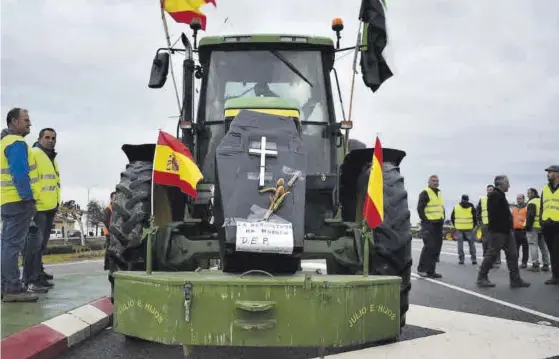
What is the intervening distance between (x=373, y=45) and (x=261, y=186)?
8.41 feet

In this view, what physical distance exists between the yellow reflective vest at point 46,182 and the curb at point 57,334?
1.85 metres

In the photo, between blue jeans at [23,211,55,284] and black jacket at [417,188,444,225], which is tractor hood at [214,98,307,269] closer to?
blue jeans at [23,211,55,284]

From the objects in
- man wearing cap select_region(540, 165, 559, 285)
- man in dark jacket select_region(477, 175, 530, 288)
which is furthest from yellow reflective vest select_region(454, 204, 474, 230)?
man in dark jacket select_region(477, 175, 530, 288)

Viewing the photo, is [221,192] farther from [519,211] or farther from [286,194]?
[519,211]

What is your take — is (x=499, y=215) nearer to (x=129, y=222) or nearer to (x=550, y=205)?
(x=550, y=205)

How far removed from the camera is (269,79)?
595 cm

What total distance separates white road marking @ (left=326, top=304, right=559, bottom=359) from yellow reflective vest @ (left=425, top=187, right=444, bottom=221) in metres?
5.78

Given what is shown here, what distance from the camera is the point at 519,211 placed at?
50.9 ft

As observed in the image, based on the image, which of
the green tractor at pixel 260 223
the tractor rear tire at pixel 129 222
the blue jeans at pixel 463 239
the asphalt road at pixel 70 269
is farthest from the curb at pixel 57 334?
the blue jeans at pixel 463 239

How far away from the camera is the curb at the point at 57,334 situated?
4582mm

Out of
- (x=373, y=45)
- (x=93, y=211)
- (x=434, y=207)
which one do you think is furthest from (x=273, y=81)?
(x=93, y=211)

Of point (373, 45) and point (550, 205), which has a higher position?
point (373, 45)

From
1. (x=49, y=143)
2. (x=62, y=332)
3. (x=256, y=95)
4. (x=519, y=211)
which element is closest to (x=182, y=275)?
(x=62, y=332)

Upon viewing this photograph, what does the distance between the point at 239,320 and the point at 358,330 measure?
0.78m
